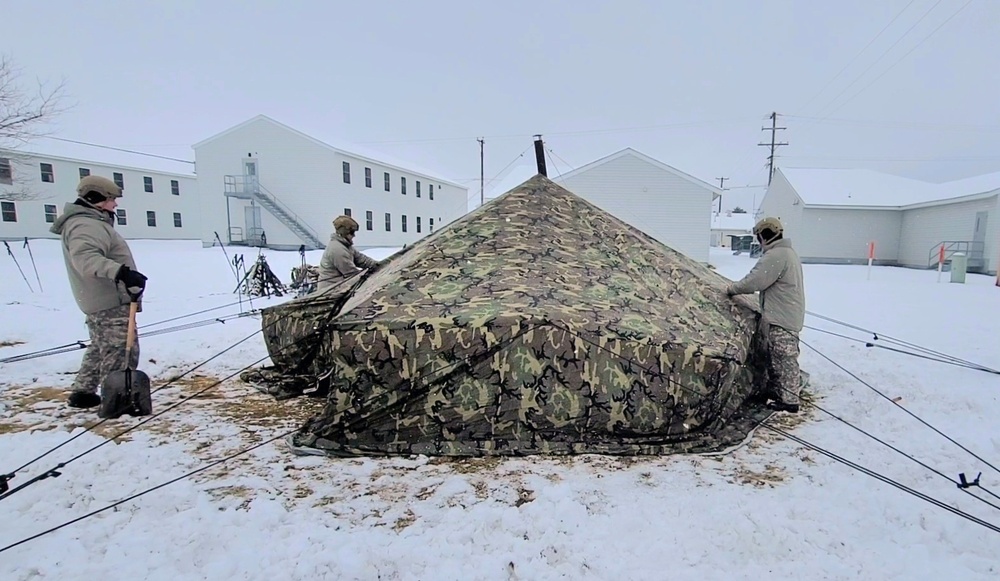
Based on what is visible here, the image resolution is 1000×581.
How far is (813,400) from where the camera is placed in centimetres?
446

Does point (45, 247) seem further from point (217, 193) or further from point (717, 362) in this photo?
point (717, 362)

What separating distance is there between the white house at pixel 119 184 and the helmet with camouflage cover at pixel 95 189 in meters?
21.4

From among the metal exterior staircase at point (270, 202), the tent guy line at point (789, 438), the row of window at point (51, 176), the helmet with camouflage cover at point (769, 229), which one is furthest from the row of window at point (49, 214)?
the helmet with camouflage cover at point (769, 229)

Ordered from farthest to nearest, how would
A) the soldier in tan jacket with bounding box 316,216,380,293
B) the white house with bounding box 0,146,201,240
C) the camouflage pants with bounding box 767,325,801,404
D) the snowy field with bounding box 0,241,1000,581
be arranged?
the white house with bounding box 0,146,201,240
the soldier in tan jacket with bounding box 316,216,380,293
the camouflage pants with bounding box 767,325,801,404
the snowy field with bounding box 0,241,1000,581

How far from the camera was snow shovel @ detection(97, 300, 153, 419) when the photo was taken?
12.3ft

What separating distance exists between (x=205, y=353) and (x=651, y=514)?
Answer: 526 cm

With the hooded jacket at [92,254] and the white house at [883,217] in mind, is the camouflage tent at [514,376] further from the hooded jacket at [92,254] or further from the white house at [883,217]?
the white house at [883,217]

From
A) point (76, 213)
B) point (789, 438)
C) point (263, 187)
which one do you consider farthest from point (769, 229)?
point (263, 187)

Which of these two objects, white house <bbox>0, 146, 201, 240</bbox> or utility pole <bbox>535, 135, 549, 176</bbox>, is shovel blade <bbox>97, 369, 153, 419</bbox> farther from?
white house <bbox>0, 146, 201, 240</bbox>

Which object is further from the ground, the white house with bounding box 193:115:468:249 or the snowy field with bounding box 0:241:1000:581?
the white house with bounding box 193:115:468:249

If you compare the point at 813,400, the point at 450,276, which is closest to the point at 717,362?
the point at 813,400

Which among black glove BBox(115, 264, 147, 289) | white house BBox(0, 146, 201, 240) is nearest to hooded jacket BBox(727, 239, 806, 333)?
black glove BBox(115, 264, 147, 289)

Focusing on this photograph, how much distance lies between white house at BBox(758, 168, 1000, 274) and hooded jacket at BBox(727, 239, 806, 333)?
1867 centimetres

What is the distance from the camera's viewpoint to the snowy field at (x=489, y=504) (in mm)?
2293
